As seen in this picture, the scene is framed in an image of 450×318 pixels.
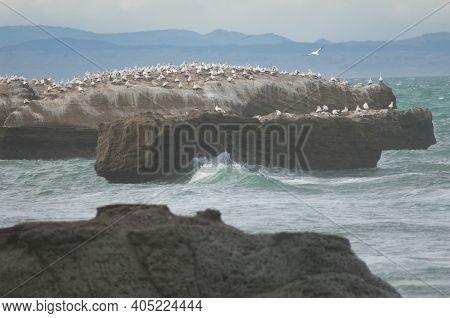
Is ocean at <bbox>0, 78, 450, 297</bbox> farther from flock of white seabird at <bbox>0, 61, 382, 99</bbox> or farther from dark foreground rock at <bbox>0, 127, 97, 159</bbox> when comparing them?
flock of white seabird at <bbox>0, 61, 382, 99</bbox>

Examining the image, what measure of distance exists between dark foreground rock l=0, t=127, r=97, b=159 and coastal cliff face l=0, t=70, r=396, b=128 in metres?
0.23

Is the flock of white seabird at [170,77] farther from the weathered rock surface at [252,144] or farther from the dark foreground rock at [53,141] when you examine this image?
the weathered rock surface at [252,144]

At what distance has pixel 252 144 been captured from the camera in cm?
2655

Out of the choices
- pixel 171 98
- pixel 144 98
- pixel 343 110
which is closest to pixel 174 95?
pixel 171 98

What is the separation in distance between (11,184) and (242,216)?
1067 cm

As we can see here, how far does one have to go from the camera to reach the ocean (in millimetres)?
14555

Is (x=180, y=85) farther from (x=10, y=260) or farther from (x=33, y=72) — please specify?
(x=33, y=72)

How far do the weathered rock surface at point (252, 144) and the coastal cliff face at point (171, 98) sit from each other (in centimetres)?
440

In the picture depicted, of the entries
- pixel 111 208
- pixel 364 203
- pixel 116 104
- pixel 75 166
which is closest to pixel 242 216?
pixel 364 203

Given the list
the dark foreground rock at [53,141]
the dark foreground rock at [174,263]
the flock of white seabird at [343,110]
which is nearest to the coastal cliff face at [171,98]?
the dark foreground rock at [53,141]

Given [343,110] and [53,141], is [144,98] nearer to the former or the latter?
[53,141]

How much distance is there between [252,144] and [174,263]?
18485mm

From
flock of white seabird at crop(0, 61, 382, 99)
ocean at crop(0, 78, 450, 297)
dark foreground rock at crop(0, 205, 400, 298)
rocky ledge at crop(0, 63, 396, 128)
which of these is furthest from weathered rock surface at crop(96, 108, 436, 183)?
dark foreground rock at crop(0, 205, 400, 298)
